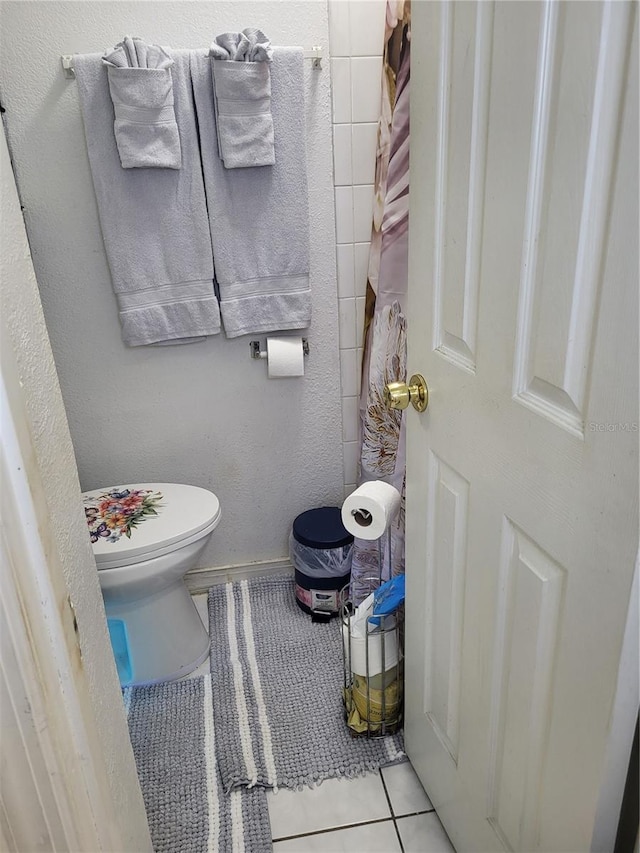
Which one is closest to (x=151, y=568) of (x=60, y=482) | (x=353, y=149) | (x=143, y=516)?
(x=143, y=516)

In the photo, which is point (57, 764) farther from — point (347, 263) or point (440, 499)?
point (347, 263)

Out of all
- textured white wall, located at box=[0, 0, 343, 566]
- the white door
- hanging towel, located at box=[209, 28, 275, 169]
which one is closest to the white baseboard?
textured white wall, located at box=[0, 0, 343, 566]

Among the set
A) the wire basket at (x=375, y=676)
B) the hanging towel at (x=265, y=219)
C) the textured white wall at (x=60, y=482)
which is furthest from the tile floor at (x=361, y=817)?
the hanging towel at (x=265, y=219)

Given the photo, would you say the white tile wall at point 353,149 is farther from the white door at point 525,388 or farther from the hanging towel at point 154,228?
the white door at point 525,388

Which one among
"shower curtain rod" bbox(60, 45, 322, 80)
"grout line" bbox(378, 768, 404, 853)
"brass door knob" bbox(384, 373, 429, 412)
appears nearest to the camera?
"brass door knob" bbox(384, 373, 429, 412)

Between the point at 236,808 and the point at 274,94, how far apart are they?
168cm

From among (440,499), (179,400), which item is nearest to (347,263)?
(179,400)

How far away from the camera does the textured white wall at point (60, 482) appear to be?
0.68 m

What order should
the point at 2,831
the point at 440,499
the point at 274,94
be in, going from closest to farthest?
1. the point at 2,831
2. the point at 440,499
3. the point at 274,94

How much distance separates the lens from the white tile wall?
5.22ft

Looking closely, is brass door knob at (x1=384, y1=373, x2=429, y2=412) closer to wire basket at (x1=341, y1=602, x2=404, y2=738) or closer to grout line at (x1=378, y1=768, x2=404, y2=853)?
wire basket at (x1=341, y1=602, x2=404, y2=738)

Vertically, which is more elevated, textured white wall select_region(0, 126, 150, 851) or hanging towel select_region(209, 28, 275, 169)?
hanging towel select_region(209, 28, 275, 169)

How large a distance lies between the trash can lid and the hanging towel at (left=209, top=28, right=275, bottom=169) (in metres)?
1.04

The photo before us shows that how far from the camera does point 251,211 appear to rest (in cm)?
165
